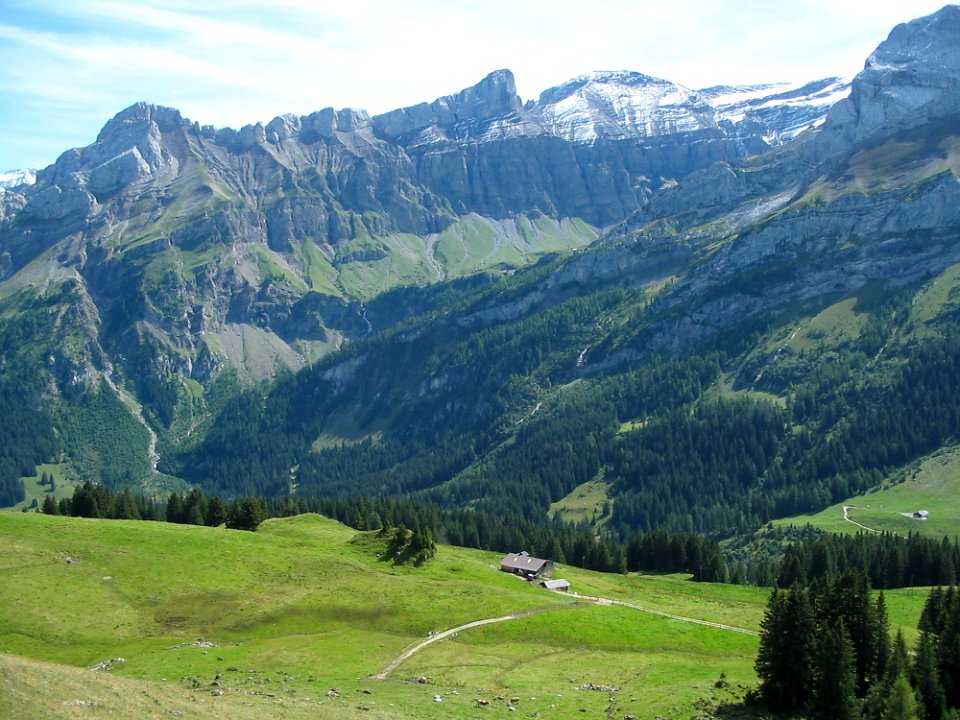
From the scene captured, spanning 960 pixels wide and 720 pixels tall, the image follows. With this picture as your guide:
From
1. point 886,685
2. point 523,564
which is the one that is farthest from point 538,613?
point 886,685

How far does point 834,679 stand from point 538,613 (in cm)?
3906

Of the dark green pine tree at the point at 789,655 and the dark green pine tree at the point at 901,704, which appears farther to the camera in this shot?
the dark green pine tree at the point at 789,655

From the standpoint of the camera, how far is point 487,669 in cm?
8025

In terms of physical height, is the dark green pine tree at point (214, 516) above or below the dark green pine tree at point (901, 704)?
below

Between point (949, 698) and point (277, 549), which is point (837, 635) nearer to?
point (949, 698)

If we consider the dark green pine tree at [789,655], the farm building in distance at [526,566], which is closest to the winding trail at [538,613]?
the farm building in distance at [526,566]

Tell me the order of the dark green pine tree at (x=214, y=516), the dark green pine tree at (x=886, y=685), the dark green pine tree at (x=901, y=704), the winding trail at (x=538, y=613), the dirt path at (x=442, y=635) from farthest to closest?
the dark green pine tree at (x=214, y=516)
the winding trail at (x=538, y=613)
the dirt path at (x=442, y=635)
the dark green pine tree at (x=886, y=685)
the dark green pine tree at (x=901, y=704)

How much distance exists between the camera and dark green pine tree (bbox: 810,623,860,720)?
64.9 meters

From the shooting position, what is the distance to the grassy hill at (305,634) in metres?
64.1

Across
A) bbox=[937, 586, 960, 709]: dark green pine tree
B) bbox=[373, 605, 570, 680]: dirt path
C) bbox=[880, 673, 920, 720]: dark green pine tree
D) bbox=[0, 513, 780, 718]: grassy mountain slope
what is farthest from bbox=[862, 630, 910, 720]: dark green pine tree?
bbox=[373, 605, 570, 680]: dirt path

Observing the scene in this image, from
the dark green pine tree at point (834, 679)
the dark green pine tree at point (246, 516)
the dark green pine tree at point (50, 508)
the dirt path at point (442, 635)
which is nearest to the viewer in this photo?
the dark green pine tree at point (834, 679)

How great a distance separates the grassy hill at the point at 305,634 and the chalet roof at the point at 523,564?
10.5 meters

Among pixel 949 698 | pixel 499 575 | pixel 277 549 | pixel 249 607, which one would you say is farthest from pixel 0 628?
pixel 949 698

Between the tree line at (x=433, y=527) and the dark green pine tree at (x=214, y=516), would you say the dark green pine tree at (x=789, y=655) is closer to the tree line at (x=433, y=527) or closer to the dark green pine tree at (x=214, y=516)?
the tree line at (x=433, y=527)
